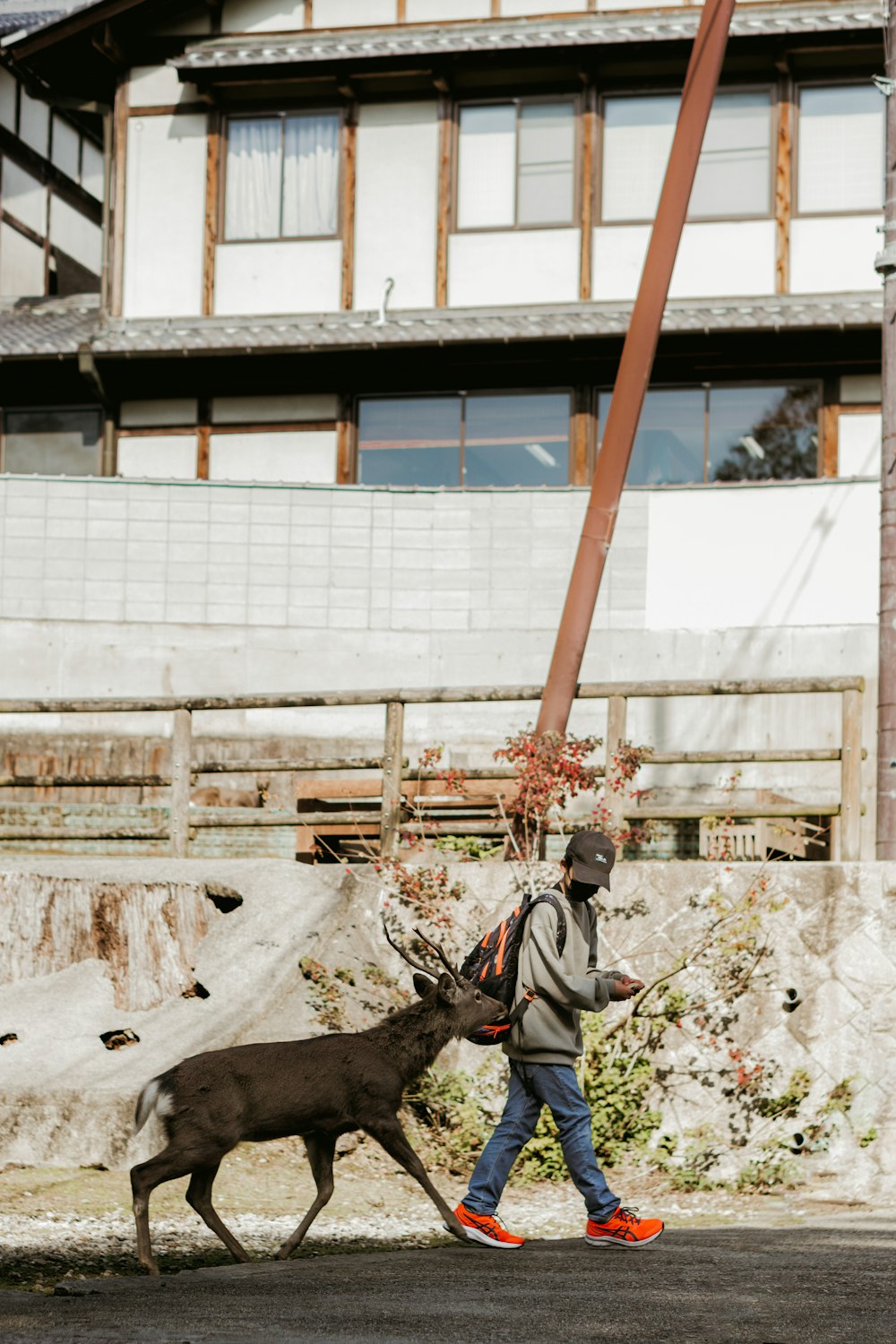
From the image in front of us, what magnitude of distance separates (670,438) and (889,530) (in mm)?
8558

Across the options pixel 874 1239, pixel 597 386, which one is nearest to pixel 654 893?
pixel 874 1239

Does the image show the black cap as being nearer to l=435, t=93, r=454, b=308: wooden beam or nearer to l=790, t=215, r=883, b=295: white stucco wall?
l=790, t=215, r=883, b=295: white stucco wall

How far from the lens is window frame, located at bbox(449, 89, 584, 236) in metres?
20.0

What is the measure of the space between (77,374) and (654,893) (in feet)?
42.1

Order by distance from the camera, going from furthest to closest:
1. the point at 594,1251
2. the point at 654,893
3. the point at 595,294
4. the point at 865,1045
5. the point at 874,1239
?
1. the point at 595,294
2. the point at 654,893
3. the point at 865,1045
4. the point at 874,1239
5. the point at 594,1251

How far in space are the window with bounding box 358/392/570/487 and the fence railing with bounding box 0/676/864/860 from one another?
7.56 meters

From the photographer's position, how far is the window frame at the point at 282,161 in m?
20.5

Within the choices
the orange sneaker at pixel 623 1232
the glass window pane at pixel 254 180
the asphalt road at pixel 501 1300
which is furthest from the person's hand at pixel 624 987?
the glass window pane at pixel 254 180

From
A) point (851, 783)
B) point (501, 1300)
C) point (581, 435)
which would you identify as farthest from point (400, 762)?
point (581, 435)

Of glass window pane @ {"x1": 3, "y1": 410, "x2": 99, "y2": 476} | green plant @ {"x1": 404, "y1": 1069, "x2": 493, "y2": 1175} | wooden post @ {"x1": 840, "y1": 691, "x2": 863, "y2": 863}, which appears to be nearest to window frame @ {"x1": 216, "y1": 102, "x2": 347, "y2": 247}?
glass window pane @ {"x1": 3, "y1": 410, "x2": 99, "y2": 476}

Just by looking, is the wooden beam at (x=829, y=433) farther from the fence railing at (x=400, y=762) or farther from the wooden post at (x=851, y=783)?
the wooden post at (x=851, y=783)

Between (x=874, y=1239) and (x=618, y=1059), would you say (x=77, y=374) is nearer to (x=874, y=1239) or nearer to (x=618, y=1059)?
(x=618, y=1059)

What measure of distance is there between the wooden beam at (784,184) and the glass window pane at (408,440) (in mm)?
3763

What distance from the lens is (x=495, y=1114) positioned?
1045 centimetres
